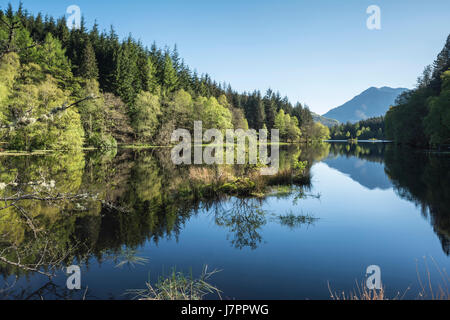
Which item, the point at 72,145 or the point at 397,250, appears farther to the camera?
the point at 72,145

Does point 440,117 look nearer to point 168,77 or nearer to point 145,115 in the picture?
point 145,115

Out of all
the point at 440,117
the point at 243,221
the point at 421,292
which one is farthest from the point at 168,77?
the point at 421,292

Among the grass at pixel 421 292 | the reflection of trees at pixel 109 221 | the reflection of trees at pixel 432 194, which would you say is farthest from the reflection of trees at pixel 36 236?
the reflection of trees at pixel 432 194

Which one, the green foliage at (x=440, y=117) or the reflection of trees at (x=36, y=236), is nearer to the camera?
the reflection of trees at (x=36, y=236)

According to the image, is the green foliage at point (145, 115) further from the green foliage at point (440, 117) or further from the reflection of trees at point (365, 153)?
the green foliage at point (440, 117)

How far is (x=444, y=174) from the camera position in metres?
18.7

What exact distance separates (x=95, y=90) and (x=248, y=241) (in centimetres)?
4716

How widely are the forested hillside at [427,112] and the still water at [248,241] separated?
3170cm

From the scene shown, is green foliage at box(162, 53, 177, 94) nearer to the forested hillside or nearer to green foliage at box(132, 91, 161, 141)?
green foliage at box(132, 91, 161, 141)

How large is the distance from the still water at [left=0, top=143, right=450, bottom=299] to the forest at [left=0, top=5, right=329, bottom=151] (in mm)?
23279

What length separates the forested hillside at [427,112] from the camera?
3756 cm
